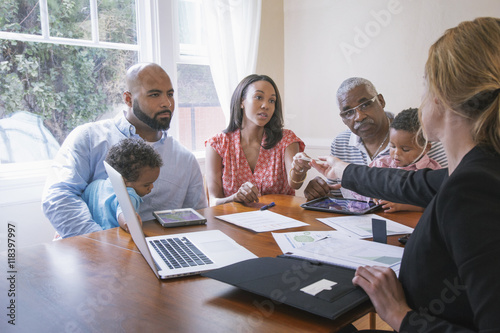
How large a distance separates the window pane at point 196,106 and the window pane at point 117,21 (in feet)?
1.61

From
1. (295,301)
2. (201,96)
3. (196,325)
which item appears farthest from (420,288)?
(201,96)

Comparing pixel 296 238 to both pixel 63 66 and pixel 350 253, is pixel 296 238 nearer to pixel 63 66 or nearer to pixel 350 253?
pixel 350 253

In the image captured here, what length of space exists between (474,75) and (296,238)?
748 mm

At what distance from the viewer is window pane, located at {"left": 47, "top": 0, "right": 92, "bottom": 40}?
8.21 ft

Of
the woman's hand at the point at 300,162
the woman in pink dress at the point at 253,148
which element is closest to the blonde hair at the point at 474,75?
the woman's hand at the point at 300,162

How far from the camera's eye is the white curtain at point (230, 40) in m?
3.25

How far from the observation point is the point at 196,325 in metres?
0.79

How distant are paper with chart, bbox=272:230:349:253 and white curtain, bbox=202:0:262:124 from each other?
6.92ft

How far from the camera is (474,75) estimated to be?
0.73 m

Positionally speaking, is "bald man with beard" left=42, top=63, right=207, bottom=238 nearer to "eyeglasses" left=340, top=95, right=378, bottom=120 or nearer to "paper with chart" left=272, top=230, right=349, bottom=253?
"paper with chart" left=272, top=230, right=349, bottom=253

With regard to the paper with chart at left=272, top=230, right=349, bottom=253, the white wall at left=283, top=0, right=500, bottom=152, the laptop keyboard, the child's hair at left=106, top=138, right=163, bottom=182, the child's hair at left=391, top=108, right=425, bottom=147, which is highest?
the white wall at left=283, top=0, right=500, bottom=152

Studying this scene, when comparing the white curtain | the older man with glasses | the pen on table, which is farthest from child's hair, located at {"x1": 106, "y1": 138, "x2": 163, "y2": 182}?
the white curtain

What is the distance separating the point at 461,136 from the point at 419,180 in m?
0.46

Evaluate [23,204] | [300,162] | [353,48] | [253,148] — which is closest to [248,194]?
[300,162]
